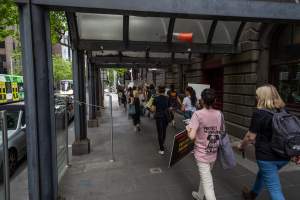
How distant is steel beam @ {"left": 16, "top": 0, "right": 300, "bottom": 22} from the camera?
3.27 metres

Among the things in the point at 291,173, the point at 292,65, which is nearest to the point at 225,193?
the point at 291,173

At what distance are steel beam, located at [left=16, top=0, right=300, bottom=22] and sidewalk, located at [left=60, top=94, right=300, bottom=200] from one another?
9.23 feet

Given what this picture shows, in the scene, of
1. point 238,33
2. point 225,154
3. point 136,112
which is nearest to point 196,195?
point 225,154

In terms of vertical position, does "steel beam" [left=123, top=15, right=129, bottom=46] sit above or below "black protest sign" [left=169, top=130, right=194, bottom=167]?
above

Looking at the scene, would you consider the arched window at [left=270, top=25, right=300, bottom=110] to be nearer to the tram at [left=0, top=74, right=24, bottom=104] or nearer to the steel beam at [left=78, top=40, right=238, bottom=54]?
the steel beam at [left=78, top=40, right=238, bottom=54]

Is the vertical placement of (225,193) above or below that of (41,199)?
below

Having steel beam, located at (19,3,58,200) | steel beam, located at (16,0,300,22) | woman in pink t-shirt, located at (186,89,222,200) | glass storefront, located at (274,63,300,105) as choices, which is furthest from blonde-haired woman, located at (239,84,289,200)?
glass storefront, located at (274,63,300,105)

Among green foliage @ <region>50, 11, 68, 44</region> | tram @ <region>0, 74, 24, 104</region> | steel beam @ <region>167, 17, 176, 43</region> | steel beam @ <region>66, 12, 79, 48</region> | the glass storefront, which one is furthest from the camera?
tram @ <region>0, 74, 24, 104</region>

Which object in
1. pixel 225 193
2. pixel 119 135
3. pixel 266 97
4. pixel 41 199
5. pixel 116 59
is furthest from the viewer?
pixel 116 59

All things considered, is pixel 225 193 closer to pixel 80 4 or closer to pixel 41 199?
pixel 41 199

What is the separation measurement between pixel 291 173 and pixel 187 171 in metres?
2.06

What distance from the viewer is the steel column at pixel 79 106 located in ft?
21.0

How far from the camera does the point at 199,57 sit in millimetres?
10914

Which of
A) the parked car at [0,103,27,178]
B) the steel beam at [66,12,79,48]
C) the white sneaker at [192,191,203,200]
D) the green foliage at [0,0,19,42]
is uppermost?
the green foliage at [0,0,19,42]
